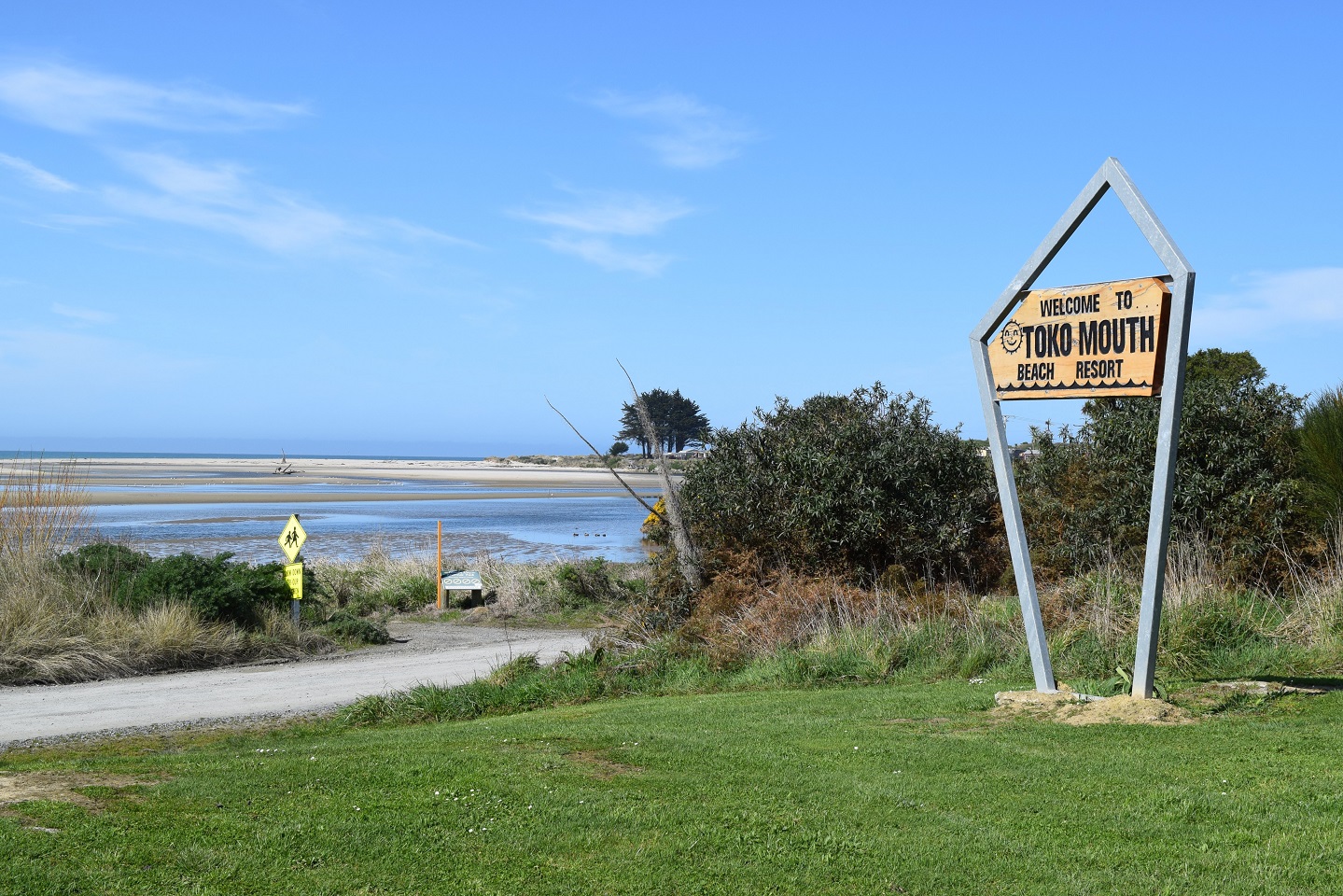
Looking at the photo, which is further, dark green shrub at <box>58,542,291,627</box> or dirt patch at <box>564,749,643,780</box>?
dark green shrub at <box>58,542,291,627</box>

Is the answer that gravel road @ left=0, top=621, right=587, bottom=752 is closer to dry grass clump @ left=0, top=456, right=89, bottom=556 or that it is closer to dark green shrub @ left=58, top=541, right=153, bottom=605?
dark green shrub @ left=58, top=541, right=153, bottom=605

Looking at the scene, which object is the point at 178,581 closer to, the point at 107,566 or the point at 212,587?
the point at 212,587

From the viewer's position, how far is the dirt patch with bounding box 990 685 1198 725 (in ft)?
27.2

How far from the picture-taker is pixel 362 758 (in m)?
7.27

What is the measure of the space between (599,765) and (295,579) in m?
13.6

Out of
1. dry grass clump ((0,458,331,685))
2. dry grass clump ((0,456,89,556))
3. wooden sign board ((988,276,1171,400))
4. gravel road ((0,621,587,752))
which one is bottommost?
gravel road ((0,621,587,752))

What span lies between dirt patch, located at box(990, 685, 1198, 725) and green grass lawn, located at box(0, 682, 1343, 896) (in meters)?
0.26

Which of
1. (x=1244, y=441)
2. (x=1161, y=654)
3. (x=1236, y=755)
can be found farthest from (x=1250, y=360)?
(x=1236, y=755)

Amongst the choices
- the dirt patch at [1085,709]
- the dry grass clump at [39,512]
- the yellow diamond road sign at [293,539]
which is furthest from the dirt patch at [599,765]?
the yellow diamond road sign at [293,539]

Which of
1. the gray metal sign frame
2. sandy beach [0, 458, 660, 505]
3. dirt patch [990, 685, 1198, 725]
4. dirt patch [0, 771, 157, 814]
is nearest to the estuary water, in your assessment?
sandy beach [0, 458, 660, 505]

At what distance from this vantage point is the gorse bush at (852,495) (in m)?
15.7

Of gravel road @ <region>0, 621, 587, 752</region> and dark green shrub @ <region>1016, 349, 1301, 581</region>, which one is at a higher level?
dark green shrub @ <region>1016, 349, 1301, 581</region>

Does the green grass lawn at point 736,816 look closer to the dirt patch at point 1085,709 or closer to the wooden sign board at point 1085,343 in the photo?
the dirt patch at point 1085,709

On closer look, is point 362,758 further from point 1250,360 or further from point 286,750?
point 1250,360
